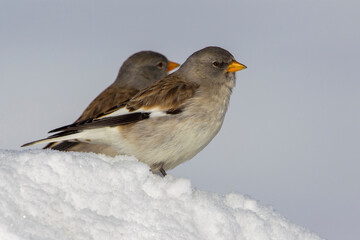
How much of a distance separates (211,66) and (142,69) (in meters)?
1.86

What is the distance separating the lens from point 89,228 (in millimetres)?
3242

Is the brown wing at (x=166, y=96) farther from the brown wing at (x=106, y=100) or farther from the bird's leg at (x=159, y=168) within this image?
the brown wing at (x=106, y=100)

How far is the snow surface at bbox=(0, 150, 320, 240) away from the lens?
320cm

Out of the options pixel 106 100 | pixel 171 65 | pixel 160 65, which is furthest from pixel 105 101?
pixel 171 65

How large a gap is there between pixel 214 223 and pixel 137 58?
4707 mm

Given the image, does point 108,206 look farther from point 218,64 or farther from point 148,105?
point 218,64

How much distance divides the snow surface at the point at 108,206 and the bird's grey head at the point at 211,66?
229 cm

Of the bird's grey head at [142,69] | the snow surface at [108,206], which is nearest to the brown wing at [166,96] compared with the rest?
the snow surface at [108,206]

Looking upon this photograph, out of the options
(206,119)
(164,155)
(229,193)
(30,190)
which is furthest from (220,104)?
(30,190)

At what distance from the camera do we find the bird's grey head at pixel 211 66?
6.34 m

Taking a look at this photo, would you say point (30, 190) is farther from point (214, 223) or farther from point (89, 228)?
point (214, 223)

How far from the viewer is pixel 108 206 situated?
349 centimetres

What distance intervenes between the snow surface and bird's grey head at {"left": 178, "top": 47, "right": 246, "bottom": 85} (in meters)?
2.29

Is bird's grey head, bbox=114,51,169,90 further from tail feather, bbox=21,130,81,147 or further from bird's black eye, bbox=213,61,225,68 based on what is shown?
tail feather, bbox=21,130,81,147
